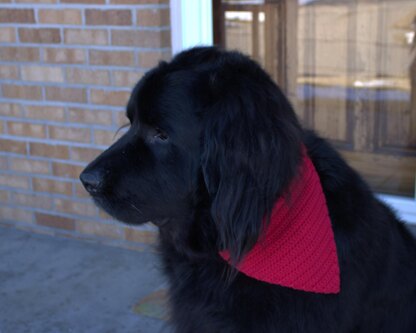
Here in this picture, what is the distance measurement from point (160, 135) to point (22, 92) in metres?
2.38

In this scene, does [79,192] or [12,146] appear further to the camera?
[12,146]

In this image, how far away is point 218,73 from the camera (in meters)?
2.02

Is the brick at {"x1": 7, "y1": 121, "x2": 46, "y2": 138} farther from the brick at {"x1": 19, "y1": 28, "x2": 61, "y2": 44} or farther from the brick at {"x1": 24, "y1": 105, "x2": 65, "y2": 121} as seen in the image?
the brick at {"x1": 19, "y1": 28, "x2": 61, "y2": 44}

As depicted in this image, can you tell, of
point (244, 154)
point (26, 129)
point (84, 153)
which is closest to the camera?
point (244, 154)

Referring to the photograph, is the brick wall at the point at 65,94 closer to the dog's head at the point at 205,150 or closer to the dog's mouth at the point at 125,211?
the dog's head at the point at 205,150

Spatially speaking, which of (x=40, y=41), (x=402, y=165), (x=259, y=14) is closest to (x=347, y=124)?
Result: (x=402, y=165)

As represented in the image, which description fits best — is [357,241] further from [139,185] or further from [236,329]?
[139,185]

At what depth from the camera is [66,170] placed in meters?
4.12

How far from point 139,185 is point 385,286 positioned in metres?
0.96

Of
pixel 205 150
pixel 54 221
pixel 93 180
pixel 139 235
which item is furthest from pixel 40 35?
pixel 205 150

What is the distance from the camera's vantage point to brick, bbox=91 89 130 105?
12.3ft

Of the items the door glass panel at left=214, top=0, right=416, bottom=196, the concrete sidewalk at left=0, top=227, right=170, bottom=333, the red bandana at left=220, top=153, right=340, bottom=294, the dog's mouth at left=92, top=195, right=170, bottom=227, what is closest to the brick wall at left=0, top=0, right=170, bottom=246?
the concrete sidewalk at left=0, top=227, right=170, bottom=333

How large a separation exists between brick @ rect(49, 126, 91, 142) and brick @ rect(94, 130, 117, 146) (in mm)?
68

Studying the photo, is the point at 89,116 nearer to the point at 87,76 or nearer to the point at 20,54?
the point at 87,76
